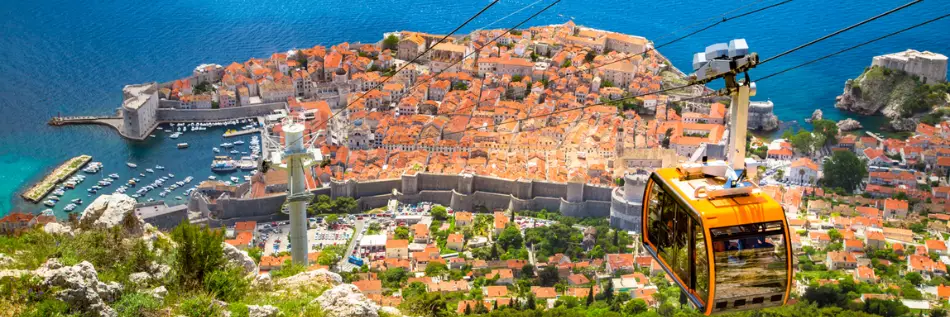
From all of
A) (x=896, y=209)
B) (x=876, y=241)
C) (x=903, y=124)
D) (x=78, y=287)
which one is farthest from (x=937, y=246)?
(x=78, y=287)

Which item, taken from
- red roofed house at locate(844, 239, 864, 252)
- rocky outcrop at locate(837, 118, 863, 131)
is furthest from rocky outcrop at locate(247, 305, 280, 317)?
rocky outcrop at locate(837, 118, 863, 131)

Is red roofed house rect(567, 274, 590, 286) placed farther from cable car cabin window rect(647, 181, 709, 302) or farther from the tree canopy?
cable car cabin window rect(647, 181, 709, 302)

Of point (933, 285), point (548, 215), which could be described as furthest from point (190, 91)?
point (933, 285)

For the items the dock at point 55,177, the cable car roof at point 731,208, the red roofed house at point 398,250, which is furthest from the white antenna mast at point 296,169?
the dock at point 55,177

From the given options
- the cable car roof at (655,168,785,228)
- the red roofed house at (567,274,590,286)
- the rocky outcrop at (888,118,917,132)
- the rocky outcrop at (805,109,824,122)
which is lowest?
the red roofed house at (567,274,590,286)

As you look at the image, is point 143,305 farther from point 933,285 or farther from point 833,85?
point 833,85
